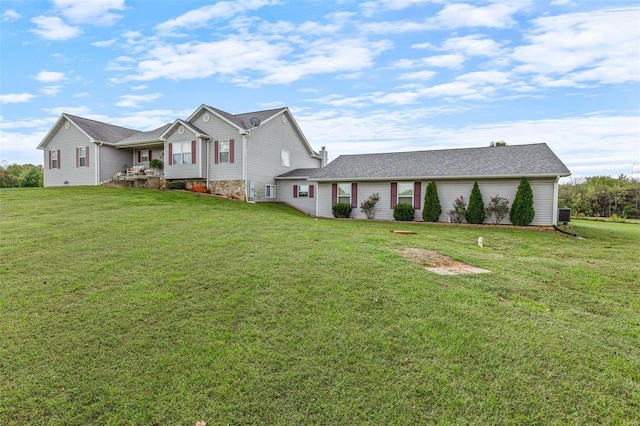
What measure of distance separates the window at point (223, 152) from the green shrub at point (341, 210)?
309 inches

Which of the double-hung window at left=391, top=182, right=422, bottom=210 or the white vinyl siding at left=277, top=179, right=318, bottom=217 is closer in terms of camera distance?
the double-hung window at left=391, top=182, right=422, bottom=210

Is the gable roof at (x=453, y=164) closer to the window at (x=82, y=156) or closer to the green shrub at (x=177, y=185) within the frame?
the green shrub at (x=177, y=185)

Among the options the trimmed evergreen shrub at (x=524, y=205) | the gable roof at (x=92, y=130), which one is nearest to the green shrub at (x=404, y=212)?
the trimmed evergreen shrub at (x=524, y=205)

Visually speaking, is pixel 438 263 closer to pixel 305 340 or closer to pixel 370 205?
pixel 305 340

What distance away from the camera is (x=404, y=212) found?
15922 millimetres

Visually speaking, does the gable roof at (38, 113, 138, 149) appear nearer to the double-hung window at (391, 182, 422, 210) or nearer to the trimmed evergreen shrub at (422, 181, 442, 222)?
the double-hung window at (391, 182, 422, 210)

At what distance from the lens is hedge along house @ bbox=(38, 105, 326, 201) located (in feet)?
65.4

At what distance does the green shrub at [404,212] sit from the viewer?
52.1 ft

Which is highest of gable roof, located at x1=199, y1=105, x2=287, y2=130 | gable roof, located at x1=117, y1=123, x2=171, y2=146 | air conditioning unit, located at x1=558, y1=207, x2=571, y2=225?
gable roof, located at x1=199, y1=105, x2=287, y2=130

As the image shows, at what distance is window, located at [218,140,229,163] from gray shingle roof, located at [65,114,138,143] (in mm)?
9446

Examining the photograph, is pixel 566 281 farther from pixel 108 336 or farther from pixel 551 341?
pixel 108 336

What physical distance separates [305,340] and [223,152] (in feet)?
61.0


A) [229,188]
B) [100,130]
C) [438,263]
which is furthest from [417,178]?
[100,130]

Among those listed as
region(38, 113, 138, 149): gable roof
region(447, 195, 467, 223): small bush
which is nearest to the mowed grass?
region(447, 195, 467, 223): small bush
